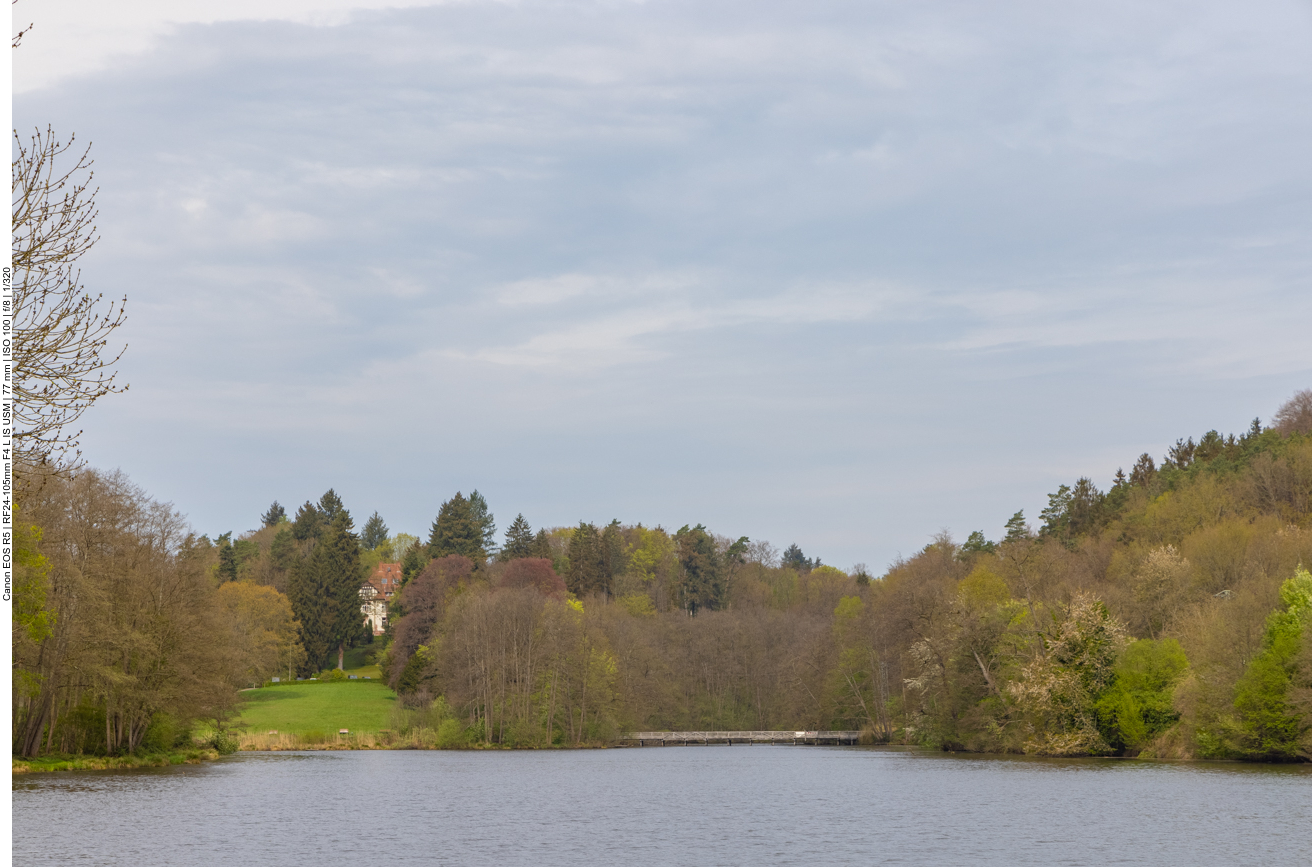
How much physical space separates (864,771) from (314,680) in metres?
77.6

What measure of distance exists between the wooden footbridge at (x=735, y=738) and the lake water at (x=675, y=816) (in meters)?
39.2

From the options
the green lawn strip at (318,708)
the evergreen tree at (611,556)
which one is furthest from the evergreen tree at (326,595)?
the evergreen tree at (611,556)

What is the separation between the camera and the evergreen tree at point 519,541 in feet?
469

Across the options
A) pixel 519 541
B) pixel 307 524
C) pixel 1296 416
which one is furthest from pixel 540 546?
pixel 1296 416

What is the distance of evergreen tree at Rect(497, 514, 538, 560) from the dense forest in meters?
0.62

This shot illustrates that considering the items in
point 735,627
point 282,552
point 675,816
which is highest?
point 282,552

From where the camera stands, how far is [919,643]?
7906 cm

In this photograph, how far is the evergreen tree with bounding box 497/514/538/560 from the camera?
143 meters

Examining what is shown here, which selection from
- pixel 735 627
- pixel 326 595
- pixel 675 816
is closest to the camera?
pixel 675 816

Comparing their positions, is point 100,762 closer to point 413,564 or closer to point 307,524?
point 413,564

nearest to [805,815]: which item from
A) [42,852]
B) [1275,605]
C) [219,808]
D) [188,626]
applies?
[219,808]

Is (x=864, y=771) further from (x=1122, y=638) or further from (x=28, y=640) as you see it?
(x=28, y=640)

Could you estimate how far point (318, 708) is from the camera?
329 ft

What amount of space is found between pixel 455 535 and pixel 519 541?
7954 millimetres
